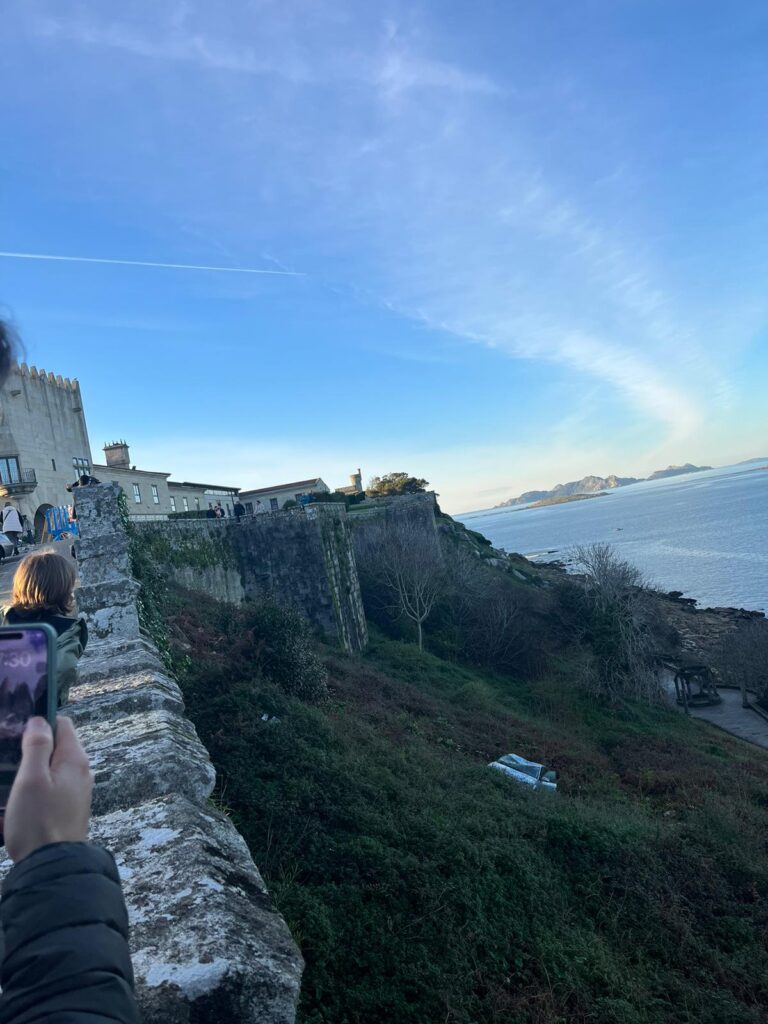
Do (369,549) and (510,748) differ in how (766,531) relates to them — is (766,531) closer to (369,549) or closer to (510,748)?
(369,549)

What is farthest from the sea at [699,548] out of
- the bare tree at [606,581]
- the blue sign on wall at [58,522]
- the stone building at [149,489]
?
the blue sign on wall at [58,522]

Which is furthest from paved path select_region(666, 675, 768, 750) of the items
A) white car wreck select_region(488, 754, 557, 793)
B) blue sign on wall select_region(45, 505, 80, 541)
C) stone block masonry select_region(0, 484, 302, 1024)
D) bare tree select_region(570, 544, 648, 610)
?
blue sign on wall select_region(45, 505, 80, 541)

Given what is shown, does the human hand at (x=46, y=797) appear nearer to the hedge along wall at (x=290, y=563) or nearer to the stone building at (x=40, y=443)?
the hedge along wall at (x=290, y=563)

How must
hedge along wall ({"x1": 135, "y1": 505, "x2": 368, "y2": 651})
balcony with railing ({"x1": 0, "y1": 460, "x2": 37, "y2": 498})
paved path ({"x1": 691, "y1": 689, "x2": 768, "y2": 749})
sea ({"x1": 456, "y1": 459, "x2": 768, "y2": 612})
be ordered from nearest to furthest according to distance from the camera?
paved path ({"x1": 691, "y1": 689, "x2": 768, "y2": 749}), hedge along wall ({"x1": 135, "y1": 505, "x2": 368, "y2": 651}), balcony with railing ({"x1": 0, "y1": 460, "x2": 37, "y2": 498}), sea ({"x1": 456, "y1": 459, "x2": 768, "y2": 612})

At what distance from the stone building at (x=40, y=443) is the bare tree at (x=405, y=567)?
15689 millimetres

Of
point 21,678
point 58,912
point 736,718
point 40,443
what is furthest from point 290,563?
point 58,912

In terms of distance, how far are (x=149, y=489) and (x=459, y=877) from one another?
37.1 metres

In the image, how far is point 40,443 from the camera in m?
30.8

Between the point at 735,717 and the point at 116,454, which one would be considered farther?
the point at 116,454

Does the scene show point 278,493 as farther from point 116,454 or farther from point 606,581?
point 606,581

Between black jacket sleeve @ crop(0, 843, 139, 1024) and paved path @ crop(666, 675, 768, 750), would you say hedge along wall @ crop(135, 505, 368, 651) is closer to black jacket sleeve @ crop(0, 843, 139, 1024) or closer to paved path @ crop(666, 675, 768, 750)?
paved path @ crop(666, 675, 768, 750)

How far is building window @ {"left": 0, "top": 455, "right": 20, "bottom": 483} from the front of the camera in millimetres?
27906

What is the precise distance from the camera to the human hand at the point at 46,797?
110 cm

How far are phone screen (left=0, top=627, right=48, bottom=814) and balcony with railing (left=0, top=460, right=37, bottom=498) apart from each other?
98.2 ft
